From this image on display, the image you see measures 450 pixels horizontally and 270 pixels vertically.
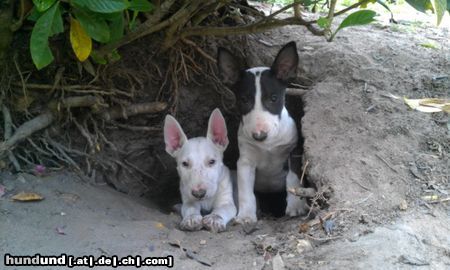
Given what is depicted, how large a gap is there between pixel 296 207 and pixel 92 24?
215 centimetres

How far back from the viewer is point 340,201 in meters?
3.43

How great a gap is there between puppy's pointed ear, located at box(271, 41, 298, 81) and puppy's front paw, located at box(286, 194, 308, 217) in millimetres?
968

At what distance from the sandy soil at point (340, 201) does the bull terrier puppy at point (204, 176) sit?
0.58 feet

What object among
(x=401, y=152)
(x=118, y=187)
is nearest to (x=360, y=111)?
(x=401, y=152)

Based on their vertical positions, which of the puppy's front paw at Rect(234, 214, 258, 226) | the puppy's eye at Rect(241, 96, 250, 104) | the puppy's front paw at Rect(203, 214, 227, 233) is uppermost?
the puppy's eye at Rect(241, 96, 250, 104)

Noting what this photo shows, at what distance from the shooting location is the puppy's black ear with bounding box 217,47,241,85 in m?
4.36

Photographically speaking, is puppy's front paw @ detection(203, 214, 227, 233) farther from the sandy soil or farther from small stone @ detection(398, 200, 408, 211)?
small stone @ detection(398, 200, 408, 211)

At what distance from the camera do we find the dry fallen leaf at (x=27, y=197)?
3.44 meters

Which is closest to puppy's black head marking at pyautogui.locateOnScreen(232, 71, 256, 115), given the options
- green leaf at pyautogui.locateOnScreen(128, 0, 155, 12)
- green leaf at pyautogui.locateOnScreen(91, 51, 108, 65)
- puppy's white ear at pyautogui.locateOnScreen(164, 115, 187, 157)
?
puppy's white ear at pyautogui.locateOnScreen(164, 115, 187, 157)

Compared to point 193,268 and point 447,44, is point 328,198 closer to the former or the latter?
point 193,268

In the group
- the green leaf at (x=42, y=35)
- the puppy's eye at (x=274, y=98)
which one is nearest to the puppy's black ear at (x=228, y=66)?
the puppy's eye at (x=274, y=98)

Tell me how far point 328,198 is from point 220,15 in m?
2.32

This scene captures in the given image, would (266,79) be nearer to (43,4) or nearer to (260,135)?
(260,135)

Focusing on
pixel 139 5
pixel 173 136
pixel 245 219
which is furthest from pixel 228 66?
pixel 139 5
